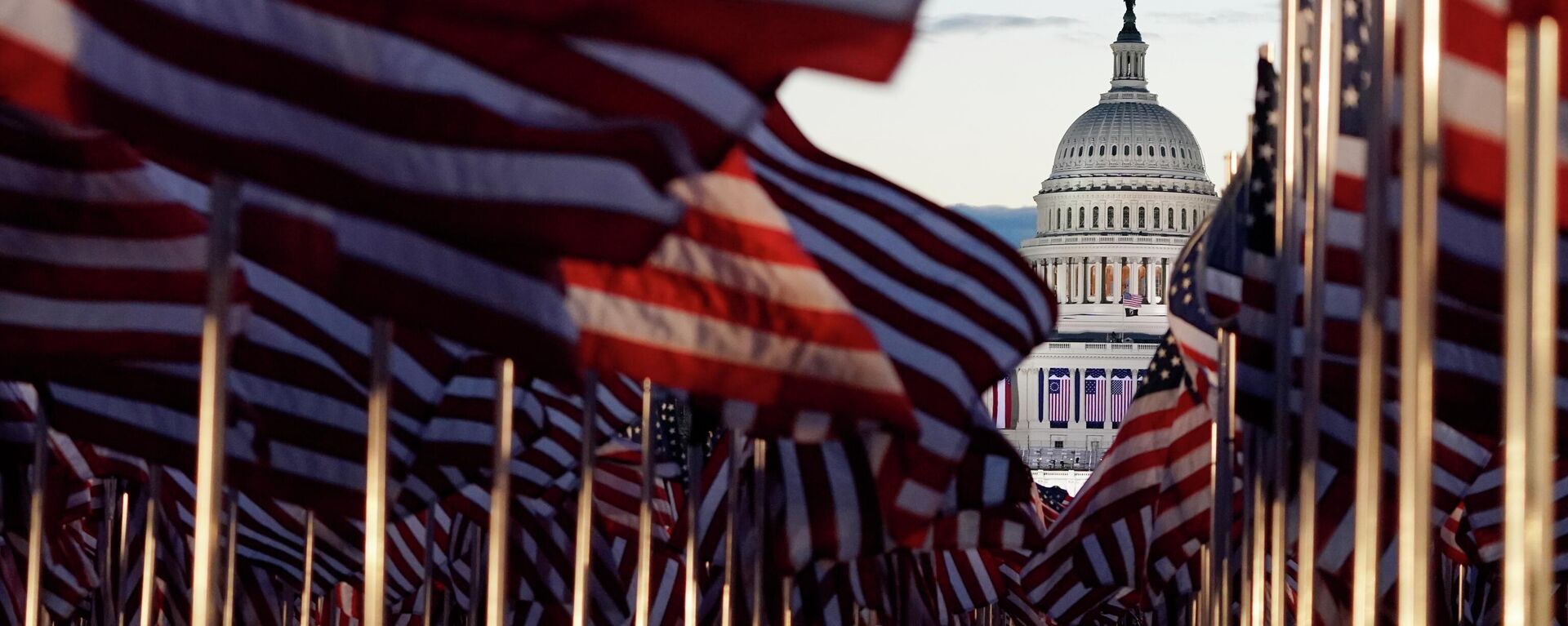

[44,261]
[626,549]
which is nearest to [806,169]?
[44,261]

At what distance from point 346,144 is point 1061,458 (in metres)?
153

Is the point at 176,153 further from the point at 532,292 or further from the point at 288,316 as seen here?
the point at 288,316

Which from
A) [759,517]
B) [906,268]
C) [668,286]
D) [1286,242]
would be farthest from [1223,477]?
[668,286]

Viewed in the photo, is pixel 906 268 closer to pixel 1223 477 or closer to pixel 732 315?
pixel 732 315

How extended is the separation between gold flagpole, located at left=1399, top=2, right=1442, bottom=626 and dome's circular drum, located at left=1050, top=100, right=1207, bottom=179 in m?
168

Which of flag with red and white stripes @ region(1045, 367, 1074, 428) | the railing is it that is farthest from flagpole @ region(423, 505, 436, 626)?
flag with red and white stripes @ region(1045, 367, 1074, 428)

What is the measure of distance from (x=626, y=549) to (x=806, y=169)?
1975 centimetres

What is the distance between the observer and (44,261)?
12.5 meters

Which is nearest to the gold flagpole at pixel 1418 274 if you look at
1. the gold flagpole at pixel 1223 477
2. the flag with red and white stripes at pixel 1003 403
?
the gold flagpole at pixel 1223 477

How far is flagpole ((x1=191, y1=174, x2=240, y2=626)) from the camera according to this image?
37.3ft

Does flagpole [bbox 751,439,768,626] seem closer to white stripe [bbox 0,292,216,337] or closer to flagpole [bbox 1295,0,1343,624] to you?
flagpole [bbox 1295,0,1343,624]

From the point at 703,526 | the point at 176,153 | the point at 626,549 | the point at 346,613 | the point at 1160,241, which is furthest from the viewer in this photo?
the point at 1160,241

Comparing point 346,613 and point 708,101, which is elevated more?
point 346,613

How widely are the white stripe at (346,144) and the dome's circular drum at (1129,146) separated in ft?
560
